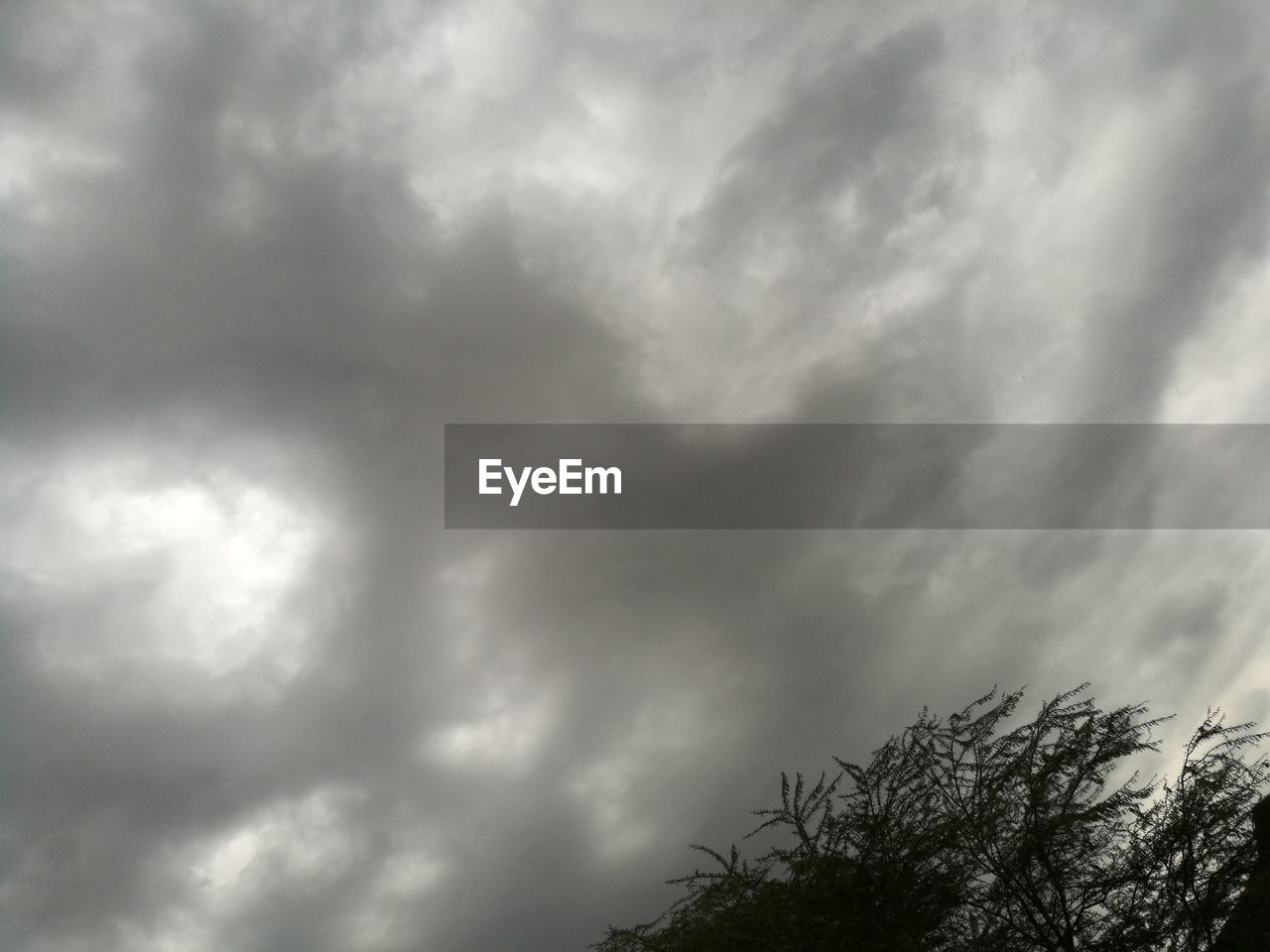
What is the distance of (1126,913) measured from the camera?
682 inches

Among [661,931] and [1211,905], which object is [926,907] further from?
[661,931]

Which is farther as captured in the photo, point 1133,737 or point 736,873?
point 736,873

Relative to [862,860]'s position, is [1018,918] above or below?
below

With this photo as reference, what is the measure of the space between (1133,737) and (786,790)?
6.79m

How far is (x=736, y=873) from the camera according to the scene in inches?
874

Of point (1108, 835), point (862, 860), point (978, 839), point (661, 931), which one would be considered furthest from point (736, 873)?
point (1108, 835)

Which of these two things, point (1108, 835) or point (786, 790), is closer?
point (1108, 835)

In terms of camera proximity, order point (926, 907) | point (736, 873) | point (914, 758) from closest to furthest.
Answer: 1. point (926, 907)
2. point (914, 758)
3. point (736, 873)

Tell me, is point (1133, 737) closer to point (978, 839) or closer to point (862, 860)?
point (978, 839)

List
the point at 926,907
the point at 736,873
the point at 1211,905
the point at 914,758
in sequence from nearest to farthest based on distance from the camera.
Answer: the point at 1211,905, the point at 926,907, the point at 914,758, the point at 736,873

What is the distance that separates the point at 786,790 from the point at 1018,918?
4865mm

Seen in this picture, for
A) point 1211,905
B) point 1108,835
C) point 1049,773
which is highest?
point 1049,773

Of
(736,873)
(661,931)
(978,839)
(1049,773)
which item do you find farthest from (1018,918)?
(661,931)

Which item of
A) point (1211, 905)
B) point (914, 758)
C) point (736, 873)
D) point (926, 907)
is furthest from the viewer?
point (736, 873)
